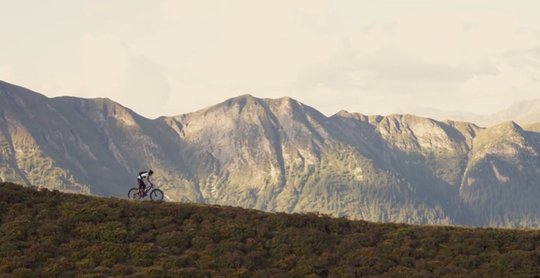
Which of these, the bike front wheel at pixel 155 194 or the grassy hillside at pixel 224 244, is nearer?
the grassy hillside at pixel 224 244

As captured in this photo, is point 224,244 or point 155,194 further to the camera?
point 155,194

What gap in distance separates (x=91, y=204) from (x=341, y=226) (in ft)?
54.2

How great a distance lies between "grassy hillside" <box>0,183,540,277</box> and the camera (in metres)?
37.9

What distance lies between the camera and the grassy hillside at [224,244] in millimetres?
37938

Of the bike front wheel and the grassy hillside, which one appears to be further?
the bike front wheel

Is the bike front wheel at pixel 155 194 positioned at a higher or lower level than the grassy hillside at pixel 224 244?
higher

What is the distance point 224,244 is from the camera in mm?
41531

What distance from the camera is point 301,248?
138ft

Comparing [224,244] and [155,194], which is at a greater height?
[155,194]

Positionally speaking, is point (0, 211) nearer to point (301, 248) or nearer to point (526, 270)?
point (301, 248)

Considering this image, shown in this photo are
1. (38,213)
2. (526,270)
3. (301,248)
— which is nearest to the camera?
(526,270)

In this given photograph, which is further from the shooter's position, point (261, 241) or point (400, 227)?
point (400, 227)

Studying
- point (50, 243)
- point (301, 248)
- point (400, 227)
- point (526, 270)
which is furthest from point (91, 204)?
point (526, 270)

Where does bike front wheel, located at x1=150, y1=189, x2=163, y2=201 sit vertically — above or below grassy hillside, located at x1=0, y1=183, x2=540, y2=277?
above
